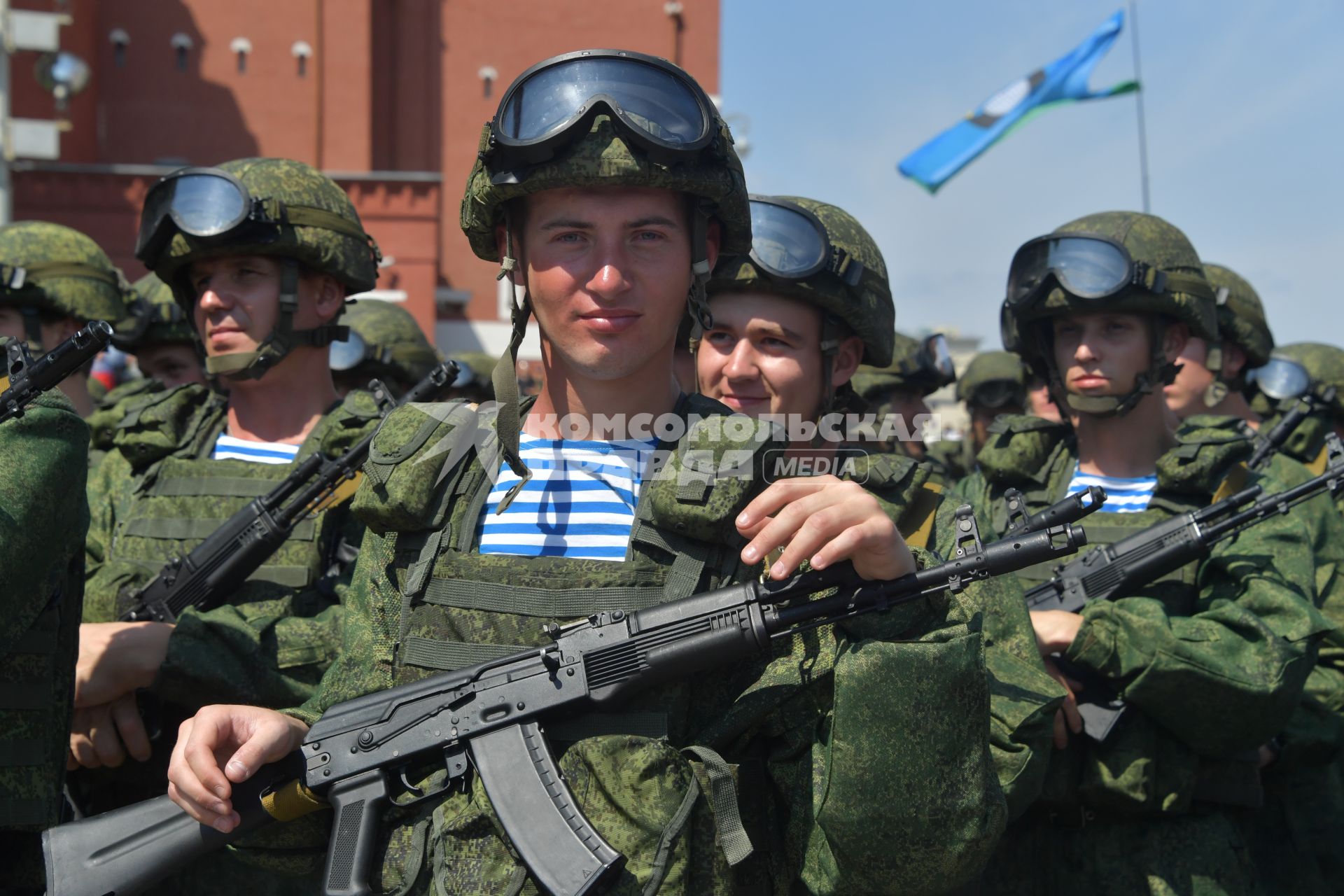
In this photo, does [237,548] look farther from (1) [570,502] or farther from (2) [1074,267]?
(2) [1074,267]

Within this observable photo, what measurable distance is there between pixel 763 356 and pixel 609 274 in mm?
1600

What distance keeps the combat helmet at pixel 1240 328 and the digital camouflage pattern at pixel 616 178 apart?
15.0 ft

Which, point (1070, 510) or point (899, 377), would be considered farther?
point (899, 377)

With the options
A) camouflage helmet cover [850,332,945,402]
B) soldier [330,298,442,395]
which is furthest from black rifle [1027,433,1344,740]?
soldier [330,298,442,395]

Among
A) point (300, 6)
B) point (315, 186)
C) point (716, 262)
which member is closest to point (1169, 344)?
point (716, 262)

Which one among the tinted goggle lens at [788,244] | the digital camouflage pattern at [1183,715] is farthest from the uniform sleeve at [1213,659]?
the tinted goggle lens at [788,244]

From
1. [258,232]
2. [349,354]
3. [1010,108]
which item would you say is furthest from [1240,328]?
[1010,108]

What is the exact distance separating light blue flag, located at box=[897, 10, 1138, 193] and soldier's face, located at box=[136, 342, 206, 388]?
29.6ft

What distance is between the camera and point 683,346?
3699 mm

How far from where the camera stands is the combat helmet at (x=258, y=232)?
4238 millimetres

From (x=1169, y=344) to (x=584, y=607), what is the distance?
10.6ft

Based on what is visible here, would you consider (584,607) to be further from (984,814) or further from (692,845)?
(984,814)

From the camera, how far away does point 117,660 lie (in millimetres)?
3486

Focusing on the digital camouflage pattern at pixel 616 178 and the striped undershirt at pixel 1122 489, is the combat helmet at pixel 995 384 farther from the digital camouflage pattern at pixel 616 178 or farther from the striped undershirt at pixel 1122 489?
the digital camouflage pattern at pixel 616 178
